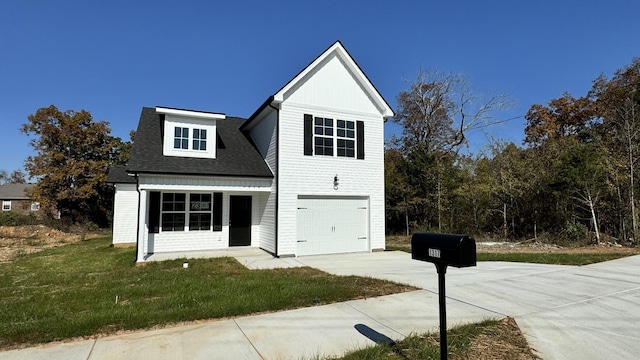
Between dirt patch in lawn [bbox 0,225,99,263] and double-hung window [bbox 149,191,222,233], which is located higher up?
double-hung window [bbox 149,191,222,233]

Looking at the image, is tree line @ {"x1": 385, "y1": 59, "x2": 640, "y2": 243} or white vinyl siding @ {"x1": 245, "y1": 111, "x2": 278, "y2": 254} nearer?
white vinyl siding @ {"x1": 245, "y1": 111, "x2": 278, "y2": 254}

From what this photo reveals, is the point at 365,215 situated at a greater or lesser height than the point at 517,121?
lesser

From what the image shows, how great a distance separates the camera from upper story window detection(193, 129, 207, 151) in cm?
1218

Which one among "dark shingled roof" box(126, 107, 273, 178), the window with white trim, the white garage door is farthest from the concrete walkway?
the window with white trim

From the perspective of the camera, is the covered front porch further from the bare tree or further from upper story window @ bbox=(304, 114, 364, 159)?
the bare tree

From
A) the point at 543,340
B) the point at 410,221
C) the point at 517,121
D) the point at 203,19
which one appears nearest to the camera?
the point at 543,340

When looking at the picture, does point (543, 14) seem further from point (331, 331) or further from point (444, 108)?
point (444, 108)

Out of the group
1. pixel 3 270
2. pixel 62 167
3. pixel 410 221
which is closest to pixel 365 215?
pixel 410 221

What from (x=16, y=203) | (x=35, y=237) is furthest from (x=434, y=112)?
(x=16, y=203)

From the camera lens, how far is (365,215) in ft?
41.5

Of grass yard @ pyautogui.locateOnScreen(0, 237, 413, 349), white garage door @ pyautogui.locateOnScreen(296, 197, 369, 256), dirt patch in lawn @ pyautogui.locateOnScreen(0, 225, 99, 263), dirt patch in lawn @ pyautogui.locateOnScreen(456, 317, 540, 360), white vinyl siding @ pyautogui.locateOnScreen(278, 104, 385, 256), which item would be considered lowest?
dirt patch in lawn @ pyautogui.locateOnScreen(0, 225, 99, 263)

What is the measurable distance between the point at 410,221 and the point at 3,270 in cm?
1681

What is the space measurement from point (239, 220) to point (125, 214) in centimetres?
641

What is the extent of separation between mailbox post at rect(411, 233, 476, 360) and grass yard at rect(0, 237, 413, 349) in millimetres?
2722
